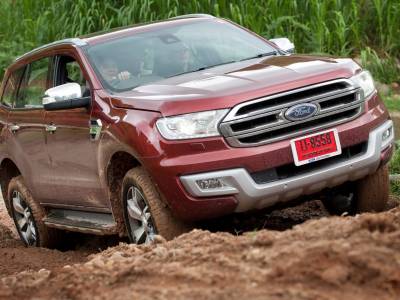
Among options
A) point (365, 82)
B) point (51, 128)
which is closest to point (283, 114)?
point (365, 82)

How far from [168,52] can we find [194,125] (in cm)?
145

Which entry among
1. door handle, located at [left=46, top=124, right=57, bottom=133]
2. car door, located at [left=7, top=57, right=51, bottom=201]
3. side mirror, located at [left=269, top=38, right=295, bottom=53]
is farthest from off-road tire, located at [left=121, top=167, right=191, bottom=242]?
side mirror, located at [left=269, top=38, right=295, bottom=53]

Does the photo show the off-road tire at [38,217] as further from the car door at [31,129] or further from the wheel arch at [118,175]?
the wheel arch at [118,175]

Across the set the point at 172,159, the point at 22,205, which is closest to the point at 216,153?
the point at 172,159

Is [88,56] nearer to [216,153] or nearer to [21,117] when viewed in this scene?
[21,117]

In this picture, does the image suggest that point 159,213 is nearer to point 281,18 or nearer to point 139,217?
point 139,217

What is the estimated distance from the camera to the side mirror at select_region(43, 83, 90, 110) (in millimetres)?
7332

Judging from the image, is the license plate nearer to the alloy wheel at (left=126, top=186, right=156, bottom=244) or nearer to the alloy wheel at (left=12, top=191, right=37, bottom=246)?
the alloy wheel at (left=126, top=186, right=156, bottom=244)

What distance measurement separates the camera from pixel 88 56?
304 inches

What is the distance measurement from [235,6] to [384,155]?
704cm

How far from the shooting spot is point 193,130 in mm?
6402

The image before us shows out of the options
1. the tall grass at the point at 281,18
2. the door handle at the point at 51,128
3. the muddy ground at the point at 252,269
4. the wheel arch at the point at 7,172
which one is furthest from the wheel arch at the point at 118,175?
the tall grass at the point at 281,18

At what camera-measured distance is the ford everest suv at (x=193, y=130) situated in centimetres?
640

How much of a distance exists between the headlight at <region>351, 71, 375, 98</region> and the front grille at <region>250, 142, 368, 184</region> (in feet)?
1.25
